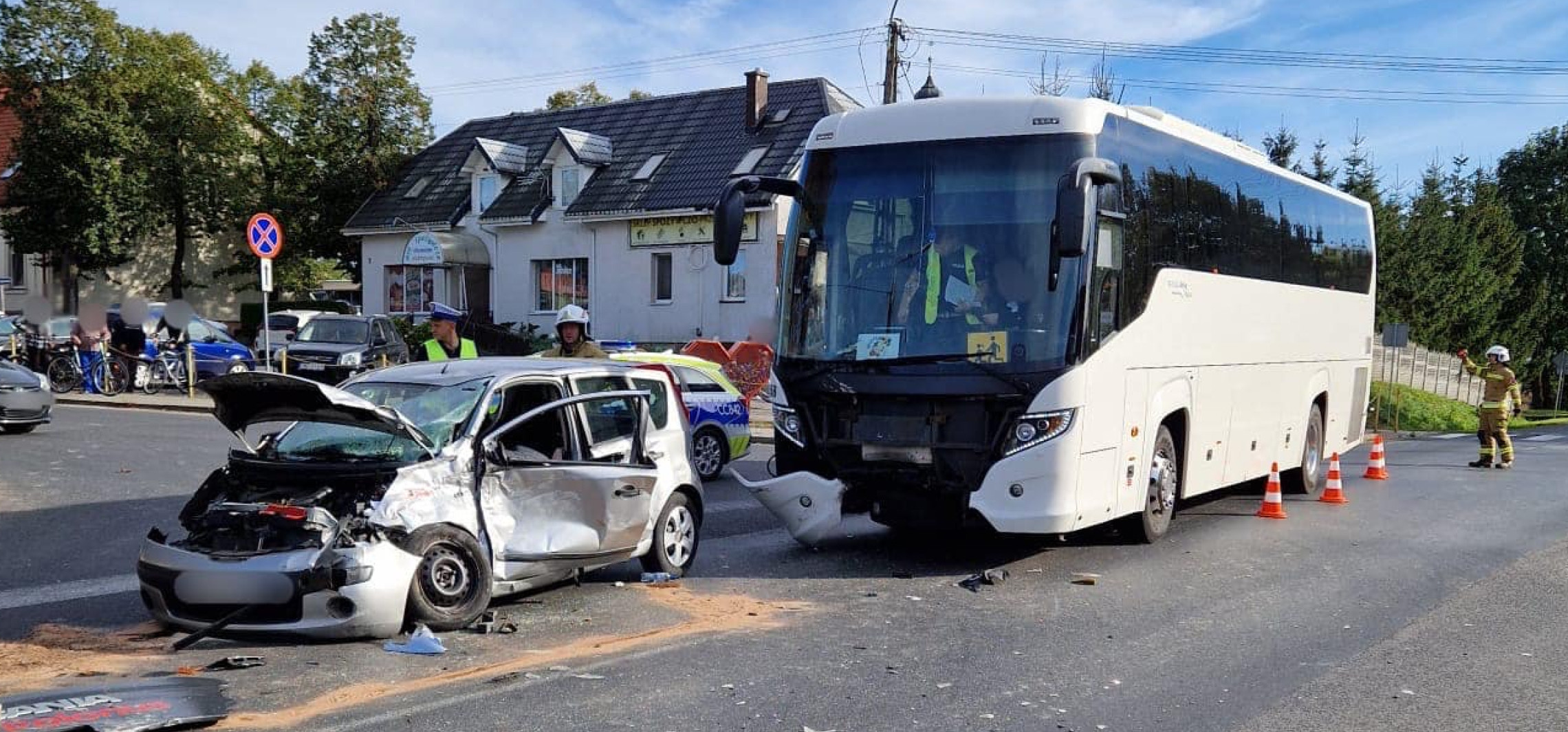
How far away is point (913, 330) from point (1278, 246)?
225 inches

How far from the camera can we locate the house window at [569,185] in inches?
1444

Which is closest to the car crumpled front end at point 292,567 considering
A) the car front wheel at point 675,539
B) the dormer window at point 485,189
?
the car front wheel at point 675,539

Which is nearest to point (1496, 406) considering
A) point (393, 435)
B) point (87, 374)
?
point (393, 435)

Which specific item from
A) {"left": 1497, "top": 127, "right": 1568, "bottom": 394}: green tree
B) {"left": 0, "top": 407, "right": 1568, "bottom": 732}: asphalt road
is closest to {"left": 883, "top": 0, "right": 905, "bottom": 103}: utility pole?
{"left": 0, "top": 407, "right": 1568, "bottom": 732}: asphalt road

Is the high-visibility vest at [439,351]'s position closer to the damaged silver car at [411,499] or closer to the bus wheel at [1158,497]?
the damaged silver car at [411,499]

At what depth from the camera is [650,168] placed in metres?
35.4

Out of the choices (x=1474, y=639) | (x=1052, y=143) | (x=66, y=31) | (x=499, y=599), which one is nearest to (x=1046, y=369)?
(x=1052, y=143)

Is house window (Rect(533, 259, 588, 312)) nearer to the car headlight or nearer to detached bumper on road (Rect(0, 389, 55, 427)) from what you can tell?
detached bumper on road (Rect(0, 389, 55, 427))

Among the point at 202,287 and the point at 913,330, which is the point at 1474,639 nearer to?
the point at 913,330

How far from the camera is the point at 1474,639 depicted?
696 cm

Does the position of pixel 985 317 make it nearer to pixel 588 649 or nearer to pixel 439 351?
pixel 588 649

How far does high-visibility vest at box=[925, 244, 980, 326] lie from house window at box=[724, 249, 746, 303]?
23.6m

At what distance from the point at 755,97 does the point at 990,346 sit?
27227 mm

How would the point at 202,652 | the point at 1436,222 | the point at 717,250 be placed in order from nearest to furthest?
the point at 202,652
the point at 717,250
the point at 1436,222
